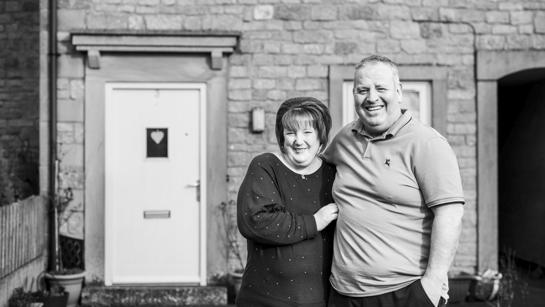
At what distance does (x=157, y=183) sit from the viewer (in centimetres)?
666

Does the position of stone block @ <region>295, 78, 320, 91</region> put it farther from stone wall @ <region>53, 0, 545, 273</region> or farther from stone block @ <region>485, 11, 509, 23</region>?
stone block @ <region>485, 11, 509, 23</region>

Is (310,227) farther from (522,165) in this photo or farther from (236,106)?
(522,165)

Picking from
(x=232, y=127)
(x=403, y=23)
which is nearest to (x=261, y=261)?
(x=232, y=127)

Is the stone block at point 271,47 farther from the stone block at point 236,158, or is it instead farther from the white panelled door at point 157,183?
the stone block at point 236,158

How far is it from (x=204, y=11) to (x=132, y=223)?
221cm

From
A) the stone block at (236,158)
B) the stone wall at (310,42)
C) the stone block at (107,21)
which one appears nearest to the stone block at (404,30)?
the stone wall at (310,42)

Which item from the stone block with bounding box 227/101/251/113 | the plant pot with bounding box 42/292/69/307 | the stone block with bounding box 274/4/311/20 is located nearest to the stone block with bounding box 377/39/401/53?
the stone block with bounding box 274/4/311/20

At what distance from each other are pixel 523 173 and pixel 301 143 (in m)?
6.63

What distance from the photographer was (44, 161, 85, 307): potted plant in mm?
6230

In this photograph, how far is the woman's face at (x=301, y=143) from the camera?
2590 millimetres

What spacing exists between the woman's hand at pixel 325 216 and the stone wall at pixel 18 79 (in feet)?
19.9

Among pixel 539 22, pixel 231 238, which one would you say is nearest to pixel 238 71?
pixel 231 238

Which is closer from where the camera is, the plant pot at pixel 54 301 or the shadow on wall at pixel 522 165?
the plant pot at pixel 54 301

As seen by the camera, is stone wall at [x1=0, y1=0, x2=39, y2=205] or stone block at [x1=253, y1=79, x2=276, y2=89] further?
stone wall at [x1=0, y1=0, x2=39, y2=205]
